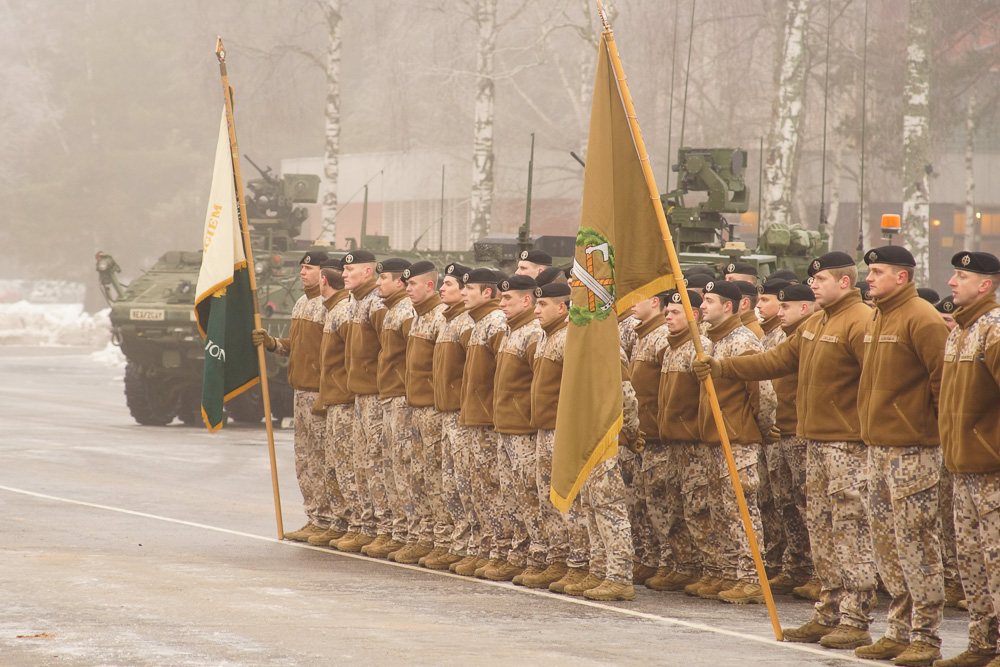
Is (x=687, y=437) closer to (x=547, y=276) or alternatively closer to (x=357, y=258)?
(x=547, y=276)

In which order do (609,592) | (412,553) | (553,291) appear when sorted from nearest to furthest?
(609,592) < (553,291) < (412,553)

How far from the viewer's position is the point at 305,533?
11.6 m

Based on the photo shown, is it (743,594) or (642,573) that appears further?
(642,573)

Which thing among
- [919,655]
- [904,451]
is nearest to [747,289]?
[904,451]

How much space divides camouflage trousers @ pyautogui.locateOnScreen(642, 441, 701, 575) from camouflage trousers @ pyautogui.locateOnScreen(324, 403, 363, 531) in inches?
101

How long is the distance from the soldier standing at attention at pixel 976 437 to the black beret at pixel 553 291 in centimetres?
309

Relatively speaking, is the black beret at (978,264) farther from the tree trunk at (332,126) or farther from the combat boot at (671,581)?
the tree trunk at (332,126)

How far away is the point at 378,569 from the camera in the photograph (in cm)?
1031

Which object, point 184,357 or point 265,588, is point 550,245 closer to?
point 184,357

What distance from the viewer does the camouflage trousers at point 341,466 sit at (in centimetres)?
1138

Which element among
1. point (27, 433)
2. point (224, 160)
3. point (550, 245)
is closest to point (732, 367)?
point (224, 160)

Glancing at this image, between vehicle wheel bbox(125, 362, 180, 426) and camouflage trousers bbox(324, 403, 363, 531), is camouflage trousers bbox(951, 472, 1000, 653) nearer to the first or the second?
camouflage trousers bbox(324, 403, 363, 531)

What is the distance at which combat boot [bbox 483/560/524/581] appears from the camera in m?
9.88

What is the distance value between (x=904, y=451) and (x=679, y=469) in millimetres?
2585
